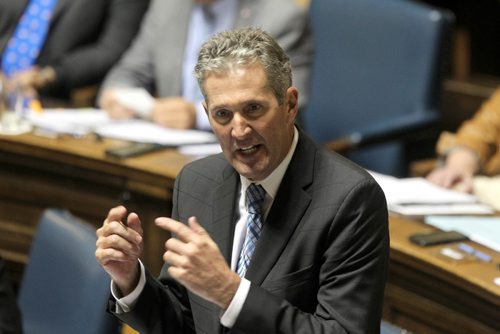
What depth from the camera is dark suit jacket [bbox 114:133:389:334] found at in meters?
1.79

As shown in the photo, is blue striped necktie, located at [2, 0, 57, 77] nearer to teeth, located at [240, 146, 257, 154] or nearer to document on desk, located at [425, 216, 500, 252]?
document on desk, located at [425, 216, 500, 252]

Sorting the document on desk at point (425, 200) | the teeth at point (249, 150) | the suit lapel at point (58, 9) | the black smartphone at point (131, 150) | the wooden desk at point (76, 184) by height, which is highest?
the teeth at point (249, 150)

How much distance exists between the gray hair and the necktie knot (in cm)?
22

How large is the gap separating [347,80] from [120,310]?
218cm

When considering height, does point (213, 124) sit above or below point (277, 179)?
above

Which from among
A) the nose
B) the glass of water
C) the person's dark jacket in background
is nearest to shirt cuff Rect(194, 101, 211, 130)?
the glass of water

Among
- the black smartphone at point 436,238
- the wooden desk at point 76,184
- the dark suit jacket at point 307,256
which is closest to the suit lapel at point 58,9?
the wooden desk at point 76,184

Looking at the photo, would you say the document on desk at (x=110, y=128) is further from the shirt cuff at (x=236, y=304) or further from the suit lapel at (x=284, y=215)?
the shirt cuff at (x=236, y=304)

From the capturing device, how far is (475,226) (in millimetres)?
2725

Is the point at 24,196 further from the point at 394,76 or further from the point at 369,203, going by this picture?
the point at 369,203

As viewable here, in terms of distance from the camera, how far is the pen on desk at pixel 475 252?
2.48 meters

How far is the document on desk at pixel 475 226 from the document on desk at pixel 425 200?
5 centimetres

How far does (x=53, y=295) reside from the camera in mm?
2576

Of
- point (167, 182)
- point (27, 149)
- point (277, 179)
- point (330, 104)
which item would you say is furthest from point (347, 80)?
point (277, 179)
